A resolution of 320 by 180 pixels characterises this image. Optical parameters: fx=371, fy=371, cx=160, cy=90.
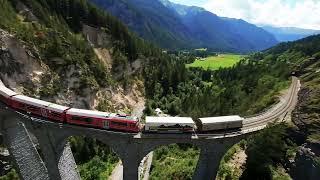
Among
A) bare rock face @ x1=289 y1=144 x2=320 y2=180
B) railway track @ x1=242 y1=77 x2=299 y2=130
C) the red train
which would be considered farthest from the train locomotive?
bare rock face @ x1=289 y1=144 x2=320 y2=180

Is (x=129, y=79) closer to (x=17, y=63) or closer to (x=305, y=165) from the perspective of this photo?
(x=17, y=63)

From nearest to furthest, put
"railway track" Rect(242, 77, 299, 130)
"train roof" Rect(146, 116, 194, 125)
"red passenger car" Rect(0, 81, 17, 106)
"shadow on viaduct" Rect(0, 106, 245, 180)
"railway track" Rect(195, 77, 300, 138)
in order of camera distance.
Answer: "shadow on viaduct" Rect(0, 106, 245, 180), "train roof" Rect(146, 116, 194, 125), "railway track" Rect(195, 77, 300, 138), "red passenger car" Rect(0, 81, 17, 106), "railway track" Rect(242, 77, 299, 130)

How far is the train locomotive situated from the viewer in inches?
2272


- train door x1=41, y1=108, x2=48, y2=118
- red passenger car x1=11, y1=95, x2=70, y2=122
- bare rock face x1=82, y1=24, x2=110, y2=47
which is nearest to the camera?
red passenger car x1=11, y1=95, x2=70, y2=122

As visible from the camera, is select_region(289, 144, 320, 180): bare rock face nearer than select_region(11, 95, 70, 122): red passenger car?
Yes

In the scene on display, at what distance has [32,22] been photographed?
10106cm

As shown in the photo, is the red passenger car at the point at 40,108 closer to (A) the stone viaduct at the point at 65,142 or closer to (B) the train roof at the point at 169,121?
(A) the stone viaduct at the point at 65,142

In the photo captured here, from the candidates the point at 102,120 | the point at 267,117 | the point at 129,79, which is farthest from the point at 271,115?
the point at 129,79

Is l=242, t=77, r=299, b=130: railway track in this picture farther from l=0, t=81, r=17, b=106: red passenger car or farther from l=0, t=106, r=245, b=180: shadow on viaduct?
l=0, t=81, r=17, b=106: red passenger car

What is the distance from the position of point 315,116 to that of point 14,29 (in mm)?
69420

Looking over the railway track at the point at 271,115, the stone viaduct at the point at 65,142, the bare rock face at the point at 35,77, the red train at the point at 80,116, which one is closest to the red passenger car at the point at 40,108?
the red train at the point at 80,116

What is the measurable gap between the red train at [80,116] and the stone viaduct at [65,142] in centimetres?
103

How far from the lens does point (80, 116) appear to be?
5862cm

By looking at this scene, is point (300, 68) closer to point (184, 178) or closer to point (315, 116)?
point (315, 116)
